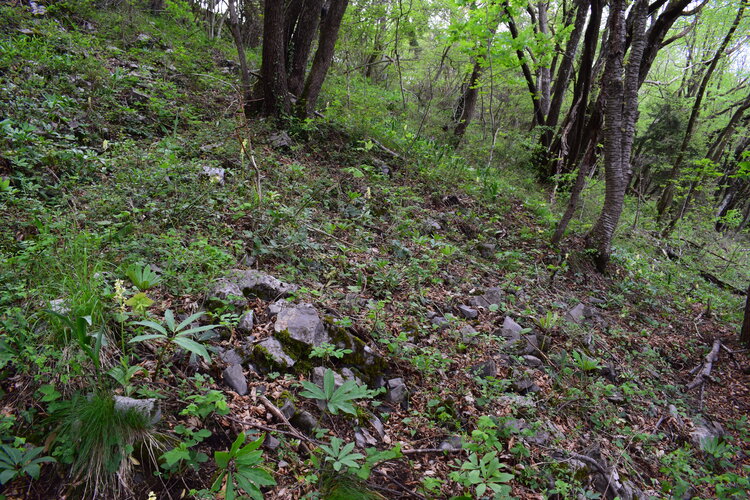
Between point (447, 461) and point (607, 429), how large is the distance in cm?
167

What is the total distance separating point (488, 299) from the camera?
4520 millimetres

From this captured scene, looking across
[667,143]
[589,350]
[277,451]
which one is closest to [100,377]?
[277,451]

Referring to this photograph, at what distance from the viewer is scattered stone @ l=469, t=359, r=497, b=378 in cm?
322

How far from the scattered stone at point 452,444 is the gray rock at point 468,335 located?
3.81ft

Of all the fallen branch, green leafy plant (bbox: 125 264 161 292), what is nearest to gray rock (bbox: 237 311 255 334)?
green leafy plant (bbox: 125 264 161 292)

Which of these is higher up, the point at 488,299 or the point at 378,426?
the point at 488,299

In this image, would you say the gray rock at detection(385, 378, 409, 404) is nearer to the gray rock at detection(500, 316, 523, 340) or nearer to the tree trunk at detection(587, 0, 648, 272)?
the gray rock at detection(500, 316, 523, 340)

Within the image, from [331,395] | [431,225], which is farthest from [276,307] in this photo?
[431,225]

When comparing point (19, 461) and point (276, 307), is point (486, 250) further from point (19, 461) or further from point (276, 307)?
point (19, 461)

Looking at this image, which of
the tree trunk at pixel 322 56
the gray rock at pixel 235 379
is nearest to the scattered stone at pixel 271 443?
the gray rock at pixel 235 379

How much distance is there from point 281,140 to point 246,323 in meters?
4.53

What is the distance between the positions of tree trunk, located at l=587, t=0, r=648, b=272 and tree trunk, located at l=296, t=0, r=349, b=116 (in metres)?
4.62

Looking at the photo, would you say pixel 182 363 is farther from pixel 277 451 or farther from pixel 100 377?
pixel 277 451

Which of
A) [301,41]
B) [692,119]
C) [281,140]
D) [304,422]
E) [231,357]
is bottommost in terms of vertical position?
[304,422]
